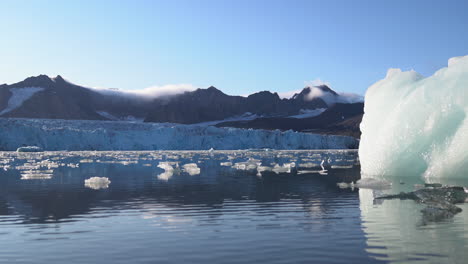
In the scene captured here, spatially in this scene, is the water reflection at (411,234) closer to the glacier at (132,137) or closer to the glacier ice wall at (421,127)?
the glacier ice wall at (421,127)

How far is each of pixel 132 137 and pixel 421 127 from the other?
187 feet

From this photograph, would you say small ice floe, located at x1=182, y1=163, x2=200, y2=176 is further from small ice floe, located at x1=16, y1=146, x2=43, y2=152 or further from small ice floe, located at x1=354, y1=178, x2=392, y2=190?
small ice floe, located at x1=16, y1=146, x2=43, y2=152

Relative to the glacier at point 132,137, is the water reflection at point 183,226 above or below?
below

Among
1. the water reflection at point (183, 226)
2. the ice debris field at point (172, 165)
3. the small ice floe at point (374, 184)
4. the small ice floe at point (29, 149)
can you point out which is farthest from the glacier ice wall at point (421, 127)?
the small ice floe at point (29, 149)

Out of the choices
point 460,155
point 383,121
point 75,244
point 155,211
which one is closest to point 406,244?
point 75,244

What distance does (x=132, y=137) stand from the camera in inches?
2719

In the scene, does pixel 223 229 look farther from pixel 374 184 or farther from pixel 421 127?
pixel 421 127

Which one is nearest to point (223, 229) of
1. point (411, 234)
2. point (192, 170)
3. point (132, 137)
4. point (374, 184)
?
A: point (411, 234)

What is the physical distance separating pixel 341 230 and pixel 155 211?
14.6ft

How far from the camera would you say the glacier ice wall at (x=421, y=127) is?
15383 mm

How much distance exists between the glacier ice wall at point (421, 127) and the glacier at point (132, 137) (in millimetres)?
52420

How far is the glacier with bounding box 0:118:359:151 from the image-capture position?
201 ft

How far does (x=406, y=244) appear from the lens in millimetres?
6555

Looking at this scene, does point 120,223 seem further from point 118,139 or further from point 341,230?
point 118,139
